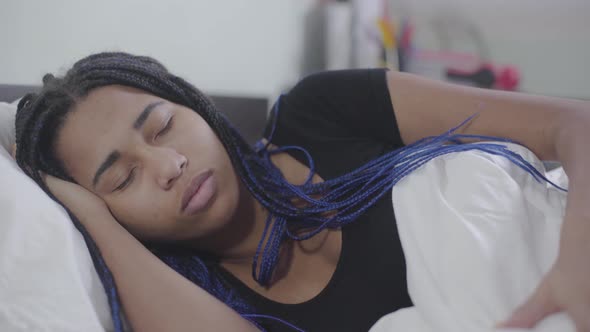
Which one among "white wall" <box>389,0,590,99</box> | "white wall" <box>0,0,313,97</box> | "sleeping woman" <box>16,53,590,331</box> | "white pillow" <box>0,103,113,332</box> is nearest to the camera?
"white pillow" <box>0,103,113,332</box>

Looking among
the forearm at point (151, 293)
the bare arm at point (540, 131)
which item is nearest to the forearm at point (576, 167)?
the bare arm at point (540, 131)

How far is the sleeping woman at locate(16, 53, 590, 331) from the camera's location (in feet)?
2.27

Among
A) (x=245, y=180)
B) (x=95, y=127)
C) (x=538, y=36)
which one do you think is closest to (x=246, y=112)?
(x=245, y=180)

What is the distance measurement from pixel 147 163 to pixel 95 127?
0.11 m

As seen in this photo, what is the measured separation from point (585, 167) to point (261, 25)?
1.22 meters

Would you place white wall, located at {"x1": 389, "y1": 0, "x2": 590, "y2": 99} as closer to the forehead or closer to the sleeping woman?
the sleeping woman

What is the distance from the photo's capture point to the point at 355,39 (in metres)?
1.72

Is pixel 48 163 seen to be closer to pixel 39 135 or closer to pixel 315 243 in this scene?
pixel 39 135

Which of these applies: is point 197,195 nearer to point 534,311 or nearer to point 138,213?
point 138,213

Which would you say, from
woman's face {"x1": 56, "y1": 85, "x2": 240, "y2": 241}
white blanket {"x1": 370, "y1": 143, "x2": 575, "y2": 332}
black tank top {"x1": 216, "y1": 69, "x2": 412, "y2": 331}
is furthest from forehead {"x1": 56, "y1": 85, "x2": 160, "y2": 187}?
white blanket {"x1": 370, "y1": 143, "x2": 575, "y2": 332}

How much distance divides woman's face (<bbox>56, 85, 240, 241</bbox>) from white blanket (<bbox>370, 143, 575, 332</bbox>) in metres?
0.29

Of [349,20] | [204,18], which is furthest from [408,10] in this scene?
[204,18]

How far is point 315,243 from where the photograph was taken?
0.82m

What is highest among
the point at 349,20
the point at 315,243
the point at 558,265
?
the point at 349,20
